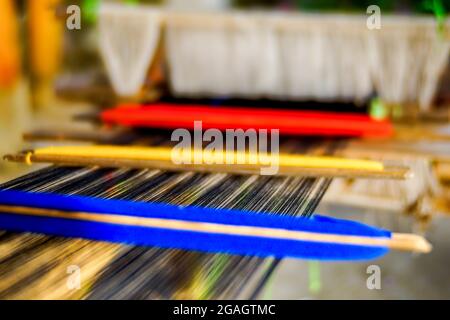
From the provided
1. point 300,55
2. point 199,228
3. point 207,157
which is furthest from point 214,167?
point 300,55

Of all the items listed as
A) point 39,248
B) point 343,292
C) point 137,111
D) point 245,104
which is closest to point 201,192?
point 39,248

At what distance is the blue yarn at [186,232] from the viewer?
0.90 m

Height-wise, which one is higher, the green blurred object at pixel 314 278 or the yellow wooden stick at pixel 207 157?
the yellow wooden stick at pixel 207 157

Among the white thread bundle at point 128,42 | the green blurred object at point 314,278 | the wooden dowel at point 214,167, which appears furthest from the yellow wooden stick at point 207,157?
the green blurred object at point 314,278

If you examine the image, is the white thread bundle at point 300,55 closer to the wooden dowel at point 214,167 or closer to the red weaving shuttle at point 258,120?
the red weaving shuttle at point 258,120

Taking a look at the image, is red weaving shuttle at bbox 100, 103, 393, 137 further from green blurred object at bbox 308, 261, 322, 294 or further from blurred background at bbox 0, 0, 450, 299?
green blurred object at bbox 308, 261, 322, 294

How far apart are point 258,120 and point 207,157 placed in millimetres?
368

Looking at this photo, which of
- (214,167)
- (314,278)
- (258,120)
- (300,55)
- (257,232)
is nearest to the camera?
(257,232)

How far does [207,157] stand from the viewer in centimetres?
125

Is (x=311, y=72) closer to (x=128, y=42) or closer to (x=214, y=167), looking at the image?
(x=128, y=42)

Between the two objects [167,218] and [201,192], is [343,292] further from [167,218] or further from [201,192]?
[167,218]

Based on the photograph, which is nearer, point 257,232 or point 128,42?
point 257,232

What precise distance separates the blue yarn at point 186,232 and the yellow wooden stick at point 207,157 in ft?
0.82

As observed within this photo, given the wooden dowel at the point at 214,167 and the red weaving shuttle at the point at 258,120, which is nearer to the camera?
the wooden dowel at the point at 214,167
